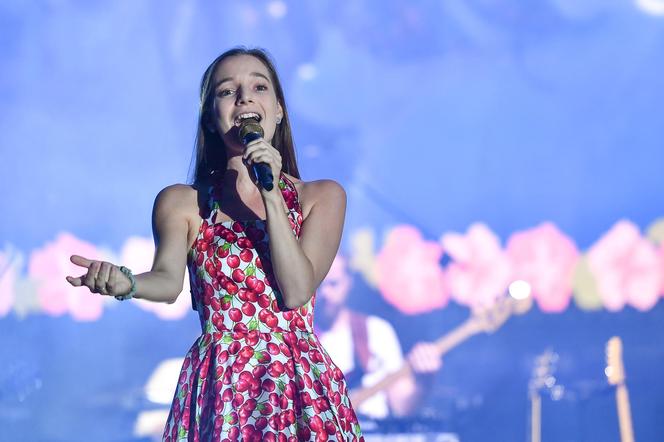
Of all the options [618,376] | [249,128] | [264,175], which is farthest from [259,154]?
[618,376]

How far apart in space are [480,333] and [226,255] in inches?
91.5

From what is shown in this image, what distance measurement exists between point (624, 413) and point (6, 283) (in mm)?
2431

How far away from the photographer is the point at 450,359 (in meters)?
3.59

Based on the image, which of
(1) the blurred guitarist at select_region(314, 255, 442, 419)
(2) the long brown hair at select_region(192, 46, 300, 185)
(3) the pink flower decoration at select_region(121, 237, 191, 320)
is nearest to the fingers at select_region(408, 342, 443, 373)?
(1) the blurred guitarist at select_region(314, 255, 442, 419)

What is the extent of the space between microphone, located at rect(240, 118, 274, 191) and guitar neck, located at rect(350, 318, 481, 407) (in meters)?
2.22

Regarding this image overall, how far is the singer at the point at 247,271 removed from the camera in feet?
4.26

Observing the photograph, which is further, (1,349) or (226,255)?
(1,349)

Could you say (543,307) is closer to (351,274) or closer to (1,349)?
(351,274)

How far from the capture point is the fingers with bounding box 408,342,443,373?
3574 millimetres

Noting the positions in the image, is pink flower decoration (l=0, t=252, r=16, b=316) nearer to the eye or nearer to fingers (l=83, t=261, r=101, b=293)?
the eye

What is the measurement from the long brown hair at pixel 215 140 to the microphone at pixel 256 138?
13 cm

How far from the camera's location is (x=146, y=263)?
3.55 m

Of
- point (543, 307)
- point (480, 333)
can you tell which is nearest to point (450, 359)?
point (480, 333)

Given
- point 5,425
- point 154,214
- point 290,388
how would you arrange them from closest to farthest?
point 290,388 → point 154,214 → point 5,425
